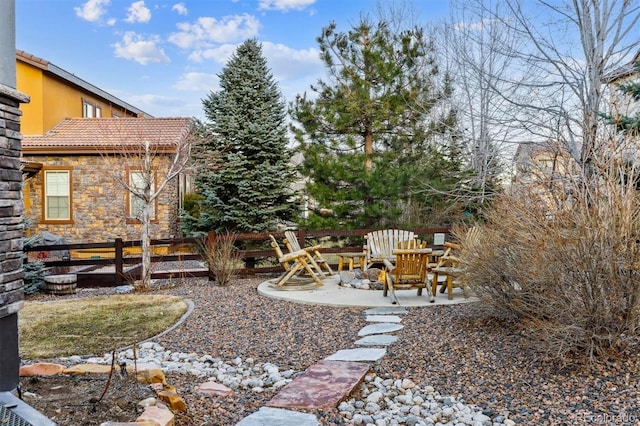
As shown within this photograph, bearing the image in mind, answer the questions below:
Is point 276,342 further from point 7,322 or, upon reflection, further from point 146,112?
point 146,112

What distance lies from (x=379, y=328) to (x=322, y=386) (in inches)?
70.1

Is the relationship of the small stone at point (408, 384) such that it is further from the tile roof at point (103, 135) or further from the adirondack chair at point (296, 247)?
the tile roof at point (103, 135)

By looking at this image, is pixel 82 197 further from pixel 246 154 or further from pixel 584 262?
pixel 584 262

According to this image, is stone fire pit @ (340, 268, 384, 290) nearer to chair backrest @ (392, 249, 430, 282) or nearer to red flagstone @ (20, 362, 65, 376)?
chair backrest @ (392, 249, 430, 282)

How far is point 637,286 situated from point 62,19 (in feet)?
43.2

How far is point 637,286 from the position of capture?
3357mm

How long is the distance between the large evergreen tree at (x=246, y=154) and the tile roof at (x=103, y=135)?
4.04 feet

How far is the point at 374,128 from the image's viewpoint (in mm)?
11836

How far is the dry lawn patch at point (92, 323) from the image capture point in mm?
4789

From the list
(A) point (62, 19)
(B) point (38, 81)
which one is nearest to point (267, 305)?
(A) point (62, 19)

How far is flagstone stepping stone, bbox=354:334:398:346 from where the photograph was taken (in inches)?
179

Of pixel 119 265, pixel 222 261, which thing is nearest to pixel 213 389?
pixel 222 261

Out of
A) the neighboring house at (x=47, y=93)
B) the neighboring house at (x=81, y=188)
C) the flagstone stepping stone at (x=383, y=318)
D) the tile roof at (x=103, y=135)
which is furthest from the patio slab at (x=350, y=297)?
the neighboring house at (x=47, y=93)

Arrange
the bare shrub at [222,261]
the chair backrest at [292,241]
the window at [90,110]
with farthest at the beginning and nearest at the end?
the window at [90,110], the chair backrest at [292,241], the bare shrub at [222,261]
